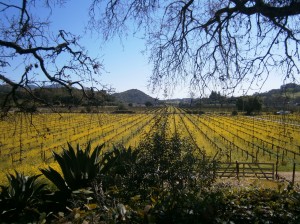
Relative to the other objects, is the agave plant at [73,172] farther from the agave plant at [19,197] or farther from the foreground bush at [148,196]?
the agave plant at [19,197]

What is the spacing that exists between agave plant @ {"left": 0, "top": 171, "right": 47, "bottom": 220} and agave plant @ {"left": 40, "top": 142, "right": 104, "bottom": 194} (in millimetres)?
273

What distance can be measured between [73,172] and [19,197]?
89 cm

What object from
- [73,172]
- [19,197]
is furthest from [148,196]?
[19,197]

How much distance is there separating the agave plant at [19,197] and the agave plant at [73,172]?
0.27 metres

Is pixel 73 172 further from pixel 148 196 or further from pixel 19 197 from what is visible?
pixel 148 196

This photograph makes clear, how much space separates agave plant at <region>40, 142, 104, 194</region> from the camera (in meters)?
5.39

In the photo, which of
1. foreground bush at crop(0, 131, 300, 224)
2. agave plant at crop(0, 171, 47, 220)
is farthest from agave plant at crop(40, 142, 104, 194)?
agave plant at crop(0, 171, 47, 220)

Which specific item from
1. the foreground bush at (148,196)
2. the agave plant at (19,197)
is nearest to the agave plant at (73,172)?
the foreground bush at (148,196)

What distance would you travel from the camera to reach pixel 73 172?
558 centimetres

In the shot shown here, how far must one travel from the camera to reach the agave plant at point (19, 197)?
4.90 meters

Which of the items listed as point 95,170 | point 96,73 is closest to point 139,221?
point 95,170

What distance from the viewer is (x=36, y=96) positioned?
6.62 metres

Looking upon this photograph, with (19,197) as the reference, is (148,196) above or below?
above

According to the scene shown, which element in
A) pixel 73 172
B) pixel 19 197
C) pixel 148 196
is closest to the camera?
pixel 148 196
